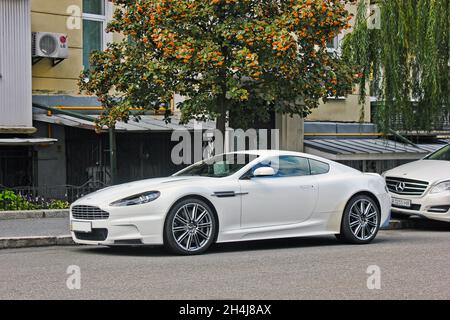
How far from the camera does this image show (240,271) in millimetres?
9820

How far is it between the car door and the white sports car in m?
0.01

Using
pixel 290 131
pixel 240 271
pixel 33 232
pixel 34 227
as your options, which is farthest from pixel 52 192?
pixel 240 271

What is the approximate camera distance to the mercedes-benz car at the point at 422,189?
15.4 meters

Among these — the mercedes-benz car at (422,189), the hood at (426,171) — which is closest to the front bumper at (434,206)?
the mercedes-benz car at (422,189)

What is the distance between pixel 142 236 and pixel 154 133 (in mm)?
10021

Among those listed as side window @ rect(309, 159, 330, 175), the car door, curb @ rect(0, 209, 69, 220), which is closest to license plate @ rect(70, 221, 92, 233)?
the car door

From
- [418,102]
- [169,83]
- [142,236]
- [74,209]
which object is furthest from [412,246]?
[418,102]

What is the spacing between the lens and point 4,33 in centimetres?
1812

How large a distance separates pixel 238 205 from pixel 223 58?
4249 mm

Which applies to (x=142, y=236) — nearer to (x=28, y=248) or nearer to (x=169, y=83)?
(x=28, y=248)

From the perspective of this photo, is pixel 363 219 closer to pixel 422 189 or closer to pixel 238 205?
pixel 238 205

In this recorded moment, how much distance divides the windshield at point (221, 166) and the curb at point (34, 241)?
2.03 m

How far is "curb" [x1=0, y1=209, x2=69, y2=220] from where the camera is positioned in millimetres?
16391
